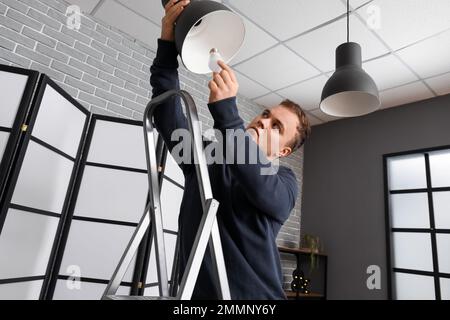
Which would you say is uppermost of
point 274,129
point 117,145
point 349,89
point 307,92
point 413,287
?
point 307,92

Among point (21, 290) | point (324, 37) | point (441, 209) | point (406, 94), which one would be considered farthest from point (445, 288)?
point (21, 290)

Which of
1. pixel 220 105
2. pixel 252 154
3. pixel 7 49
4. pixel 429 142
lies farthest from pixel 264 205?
pixel 429 142

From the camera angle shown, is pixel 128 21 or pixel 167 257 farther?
pixel 128 21

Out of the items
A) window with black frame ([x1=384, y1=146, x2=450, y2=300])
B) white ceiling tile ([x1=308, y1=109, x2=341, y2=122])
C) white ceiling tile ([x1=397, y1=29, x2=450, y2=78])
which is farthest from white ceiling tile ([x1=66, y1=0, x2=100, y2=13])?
window with black frame ([x1=384, y1=146, x2=450, y2=300])

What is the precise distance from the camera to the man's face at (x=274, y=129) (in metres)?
1.06

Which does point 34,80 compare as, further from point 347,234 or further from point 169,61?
point 347,234

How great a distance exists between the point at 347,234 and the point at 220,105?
12.3 feet

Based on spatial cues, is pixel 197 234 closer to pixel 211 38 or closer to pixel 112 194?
pixel 211 38

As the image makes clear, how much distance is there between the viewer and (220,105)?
77cm

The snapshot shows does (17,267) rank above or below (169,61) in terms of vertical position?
below

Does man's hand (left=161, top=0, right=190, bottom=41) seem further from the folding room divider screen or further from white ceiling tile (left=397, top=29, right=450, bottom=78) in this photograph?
white ceiling tile (left=397, top=29, right=450, bottom=78)

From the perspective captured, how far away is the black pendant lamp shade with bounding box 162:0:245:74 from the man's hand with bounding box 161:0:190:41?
32 mm

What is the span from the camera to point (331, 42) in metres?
2.92

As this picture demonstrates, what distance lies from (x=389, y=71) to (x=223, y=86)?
3074mm
